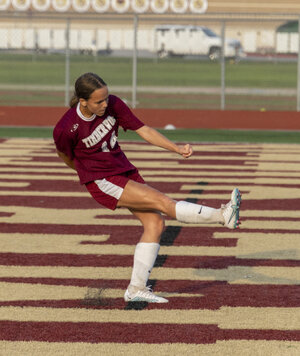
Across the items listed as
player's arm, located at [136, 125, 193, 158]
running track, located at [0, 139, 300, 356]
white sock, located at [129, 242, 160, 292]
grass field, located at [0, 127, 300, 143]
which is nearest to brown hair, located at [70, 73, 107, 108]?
player's arm, located at [136, 125, 193, 158]

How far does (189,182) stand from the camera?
507 inches

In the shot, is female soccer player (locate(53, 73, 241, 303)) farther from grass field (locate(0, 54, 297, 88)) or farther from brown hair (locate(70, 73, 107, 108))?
grass field (locate(0, 54, 297, 88))

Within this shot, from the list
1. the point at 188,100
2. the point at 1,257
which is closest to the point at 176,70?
the point at 188,100

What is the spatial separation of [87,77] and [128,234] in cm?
326

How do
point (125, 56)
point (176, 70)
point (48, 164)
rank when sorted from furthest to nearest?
point (125, 56)
point (176, 70)
point (48, 164)

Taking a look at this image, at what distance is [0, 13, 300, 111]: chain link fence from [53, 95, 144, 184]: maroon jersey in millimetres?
16012

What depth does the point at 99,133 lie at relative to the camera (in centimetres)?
654

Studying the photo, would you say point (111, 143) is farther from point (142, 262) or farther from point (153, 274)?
point (153, 274)

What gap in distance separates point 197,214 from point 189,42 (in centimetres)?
4174

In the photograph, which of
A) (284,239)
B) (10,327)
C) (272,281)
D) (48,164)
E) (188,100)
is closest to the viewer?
(10,327)

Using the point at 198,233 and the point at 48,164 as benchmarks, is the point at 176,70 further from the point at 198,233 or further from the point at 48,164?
the point at 198,233

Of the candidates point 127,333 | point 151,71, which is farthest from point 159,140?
point 151,71

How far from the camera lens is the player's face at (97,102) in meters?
6.35

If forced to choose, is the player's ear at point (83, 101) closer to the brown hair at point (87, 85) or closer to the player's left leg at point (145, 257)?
the brown hair at point (87, 85)
